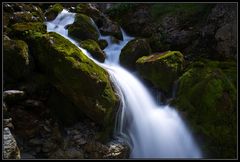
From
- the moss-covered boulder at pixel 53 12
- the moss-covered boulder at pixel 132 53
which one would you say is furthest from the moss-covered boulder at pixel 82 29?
the moss-covered boulder at pixel 132 53

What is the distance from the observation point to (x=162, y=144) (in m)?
9.72

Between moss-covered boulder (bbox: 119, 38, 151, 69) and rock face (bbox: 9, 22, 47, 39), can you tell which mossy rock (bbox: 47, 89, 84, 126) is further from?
moss-covered boulder (bbox: 119, 38, 151, 69)

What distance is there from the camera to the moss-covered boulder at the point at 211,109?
9.95 meters

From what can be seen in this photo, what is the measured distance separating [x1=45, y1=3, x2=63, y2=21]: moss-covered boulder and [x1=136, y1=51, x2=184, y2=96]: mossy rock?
5.59 meters

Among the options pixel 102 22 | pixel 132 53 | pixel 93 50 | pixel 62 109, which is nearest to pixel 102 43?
pixel 132 53

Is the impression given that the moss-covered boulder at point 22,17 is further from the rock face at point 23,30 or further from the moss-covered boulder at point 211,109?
the moss-covered boulder at point 211,109

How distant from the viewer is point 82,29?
45.4 feet

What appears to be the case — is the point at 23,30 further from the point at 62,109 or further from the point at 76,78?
the point at 62,109

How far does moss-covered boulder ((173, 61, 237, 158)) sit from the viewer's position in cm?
995

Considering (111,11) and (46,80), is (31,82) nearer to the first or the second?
(46,80)

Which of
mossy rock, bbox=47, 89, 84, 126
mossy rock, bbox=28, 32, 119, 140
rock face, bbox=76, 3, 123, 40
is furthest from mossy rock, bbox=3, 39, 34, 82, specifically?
rock face, bbox=76, 3, 123, 40

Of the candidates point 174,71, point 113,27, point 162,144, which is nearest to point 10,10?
point 113,27

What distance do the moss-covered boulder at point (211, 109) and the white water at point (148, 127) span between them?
0.37 m

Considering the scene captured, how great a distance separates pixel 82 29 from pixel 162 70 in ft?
13.7
